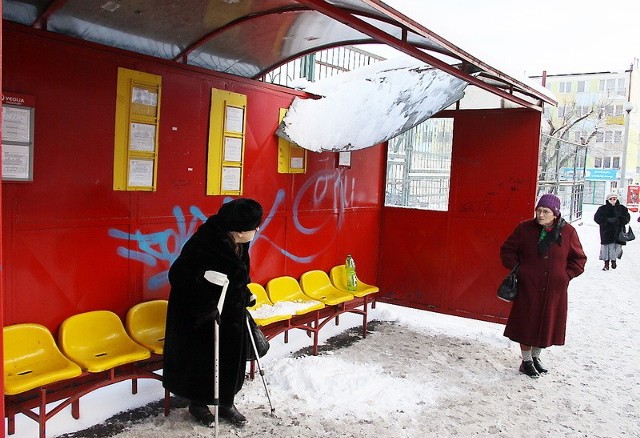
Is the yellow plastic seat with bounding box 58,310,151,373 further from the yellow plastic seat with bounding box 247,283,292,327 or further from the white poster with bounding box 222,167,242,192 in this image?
the white poster with bounding box 222,167,242,192

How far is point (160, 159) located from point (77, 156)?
72 centimetres

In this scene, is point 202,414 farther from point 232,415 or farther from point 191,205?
point 191,205

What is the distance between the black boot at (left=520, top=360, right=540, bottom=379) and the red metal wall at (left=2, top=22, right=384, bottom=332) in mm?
2608

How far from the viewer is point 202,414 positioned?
3836 mm

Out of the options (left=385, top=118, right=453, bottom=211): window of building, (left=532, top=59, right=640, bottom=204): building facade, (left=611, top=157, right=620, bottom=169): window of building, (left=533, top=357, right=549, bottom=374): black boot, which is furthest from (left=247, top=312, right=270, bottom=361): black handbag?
(left=611, top=157, right=620, bottom=169): window of building

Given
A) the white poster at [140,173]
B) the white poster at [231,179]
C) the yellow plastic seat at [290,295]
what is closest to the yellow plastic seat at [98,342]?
the white poster at [140,173]

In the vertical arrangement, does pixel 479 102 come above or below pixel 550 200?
above

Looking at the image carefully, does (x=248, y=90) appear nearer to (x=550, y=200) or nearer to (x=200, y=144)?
(x=200, y=144)

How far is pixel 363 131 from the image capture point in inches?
220

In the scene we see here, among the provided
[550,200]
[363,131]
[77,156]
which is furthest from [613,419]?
[77,156]

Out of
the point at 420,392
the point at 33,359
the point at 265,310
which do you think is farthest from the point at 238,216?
the point at 420,392

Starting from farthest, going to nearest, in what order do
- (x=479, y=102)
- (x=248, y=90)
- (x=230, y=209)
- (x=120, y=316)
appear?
(x=479, y=102)
(x=248, y=90)
(x=120, y=316)
(x=230, y=209)

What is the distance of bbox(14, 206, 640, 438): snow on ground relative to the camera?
12.8ft

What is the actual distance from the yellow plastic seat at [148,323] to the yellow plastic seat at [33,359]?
60 cm
